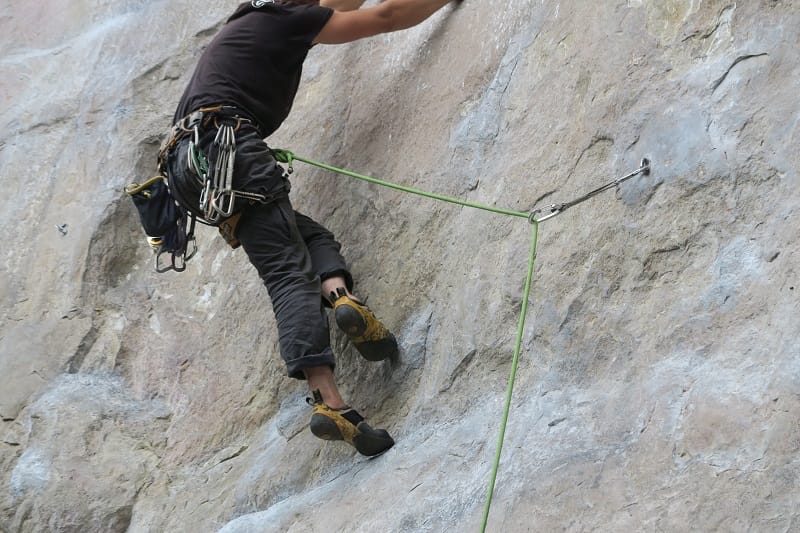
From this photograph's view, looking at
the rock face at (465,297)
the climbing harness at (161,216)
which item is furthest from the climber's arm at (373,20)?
the climbing harness at (161,216)

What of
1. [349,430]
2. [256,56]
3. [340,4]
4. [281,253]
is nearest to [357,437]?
[349,430]

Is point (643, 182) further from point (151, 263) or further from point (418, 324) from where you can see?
point (151, 263)

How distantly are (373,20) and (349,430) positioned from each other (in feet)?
5.90

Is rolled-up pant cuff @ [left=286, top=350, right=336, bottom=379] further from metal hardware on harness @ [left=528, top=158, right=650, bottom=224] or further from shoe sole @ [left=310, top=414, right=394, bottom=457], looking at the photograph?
metal hardware on harness @ [left=528, top=158, right=650, bottom=224]

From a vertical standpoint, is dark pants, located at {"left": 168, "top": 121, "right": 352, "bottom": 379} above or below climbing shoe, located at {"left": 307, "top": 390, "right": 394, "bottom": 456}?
above

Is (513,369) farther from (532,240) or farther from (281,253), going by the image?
(281,253)

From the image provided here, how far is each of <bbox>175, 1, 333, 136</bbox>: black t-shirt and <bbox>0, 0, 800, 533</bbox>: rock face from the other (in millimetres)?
618

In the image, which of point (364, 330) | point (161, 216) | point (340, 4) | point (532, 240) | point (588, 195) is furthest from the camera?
point (340, 4)

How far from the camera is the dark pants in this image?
4.20 m

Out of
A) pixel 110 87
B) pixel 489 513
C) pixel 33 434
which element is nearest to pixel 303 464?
pixel 489 513

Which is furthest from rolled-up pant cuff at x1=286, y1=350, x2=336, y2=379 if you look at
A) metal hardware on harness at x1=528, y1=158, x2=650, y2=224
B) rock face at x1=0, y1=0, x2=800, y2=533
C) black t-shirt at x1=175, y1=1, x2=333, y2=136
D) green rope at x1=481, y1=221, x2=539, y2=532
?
black t-shirt at x1=175, y1=1, x2=333, y2=136

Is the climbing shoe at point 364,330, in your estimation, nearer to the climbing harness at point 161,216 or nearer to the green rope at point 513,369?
the green rope at point 513,369

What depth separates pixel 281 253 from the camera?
4.39 m

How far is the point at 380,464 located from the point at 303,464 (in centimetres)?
53
